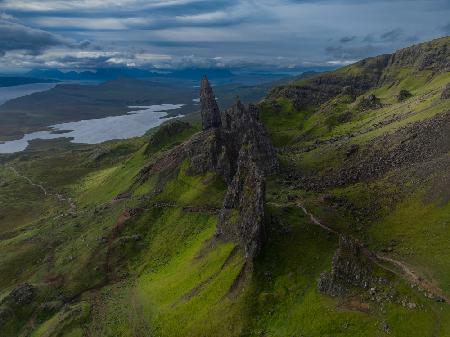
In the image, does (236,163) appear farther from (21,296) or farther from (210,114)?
(21,296)

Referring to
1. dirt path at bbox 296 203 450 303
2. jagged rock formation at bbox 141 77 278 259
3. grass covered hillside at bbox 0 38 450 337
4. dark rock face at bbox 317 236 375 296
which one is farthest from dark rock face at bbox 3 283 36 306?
dirt path at bbox 296 203 450 303

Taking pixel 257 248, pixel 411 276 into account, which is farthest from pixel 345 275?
pixel 257 248

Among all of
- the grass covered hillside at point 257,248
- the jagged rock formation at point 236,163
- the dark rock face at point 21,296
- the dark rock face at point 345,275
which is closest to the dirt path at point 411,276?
the grass covered hillside at point 257,248

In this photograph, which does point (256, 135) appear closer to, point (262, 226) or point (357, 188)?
point (357, 188)

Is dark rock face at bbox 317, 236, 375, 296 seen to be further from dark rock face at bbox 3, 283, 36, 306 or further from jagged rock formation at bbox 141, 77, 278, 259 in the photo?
dark rock face at bbox 3, 283, 36, 306

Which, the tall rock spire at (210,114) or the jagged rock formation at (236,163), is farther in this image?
the tall rock spire at (210,114)

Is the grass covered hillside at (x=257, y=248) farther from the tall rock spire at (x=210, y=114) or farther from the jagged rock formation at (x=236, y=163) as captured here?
the tall rock spire at (x=210, y=114)
